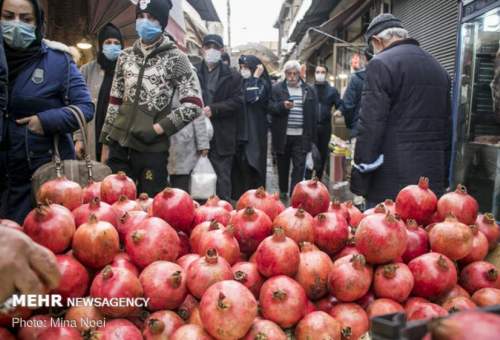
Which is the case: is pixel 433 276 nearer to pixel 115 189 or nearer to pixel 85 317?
pixel 85 317

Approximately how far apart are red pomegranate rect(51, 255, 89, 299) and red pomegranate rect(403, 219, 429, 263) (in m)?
1.28

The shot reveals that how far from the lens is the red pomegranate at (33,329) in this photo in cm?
151

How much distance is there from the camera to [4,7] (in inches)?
128

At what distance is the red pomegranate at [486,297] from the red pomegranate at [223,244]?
94cm

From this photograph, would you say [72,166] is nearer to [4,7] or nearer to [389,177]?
[4,7]

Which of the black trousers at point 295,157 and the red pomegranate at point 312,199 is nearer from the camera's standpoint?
the red pomegranate at point 312,199

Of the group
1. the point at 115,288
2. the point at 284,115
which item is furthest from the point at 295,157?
the point at 115,288

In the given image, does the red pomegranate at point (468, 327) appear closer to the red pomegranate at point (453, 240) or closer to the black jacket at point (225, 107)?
the red pomegranate at point (453, 240)

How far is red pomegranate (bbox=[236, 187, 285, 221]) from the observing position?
2.25 meters

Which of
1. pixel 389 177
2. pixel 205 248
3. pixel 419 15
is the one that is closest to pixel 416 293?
pixel 205 248

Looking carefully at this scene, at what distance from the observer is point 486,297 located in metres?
1.81

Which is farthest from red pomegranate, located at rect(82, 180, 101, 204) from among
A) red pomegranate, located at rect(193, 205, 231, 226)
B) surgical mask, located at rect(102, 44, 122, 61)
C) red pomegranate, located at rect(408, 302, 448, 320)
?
surgical mask, located at rect(102, 44, 122, 61)

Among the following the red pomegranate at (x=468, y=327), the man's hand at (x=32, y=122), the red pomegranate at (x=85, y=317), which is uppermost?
the man's hand at (x=32, y=122)

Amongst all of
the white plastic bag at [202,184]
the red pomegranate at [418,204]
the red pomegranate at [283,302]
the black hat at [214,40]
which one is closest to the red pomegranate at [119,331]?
Result: the red pomegranate at [283,302]
